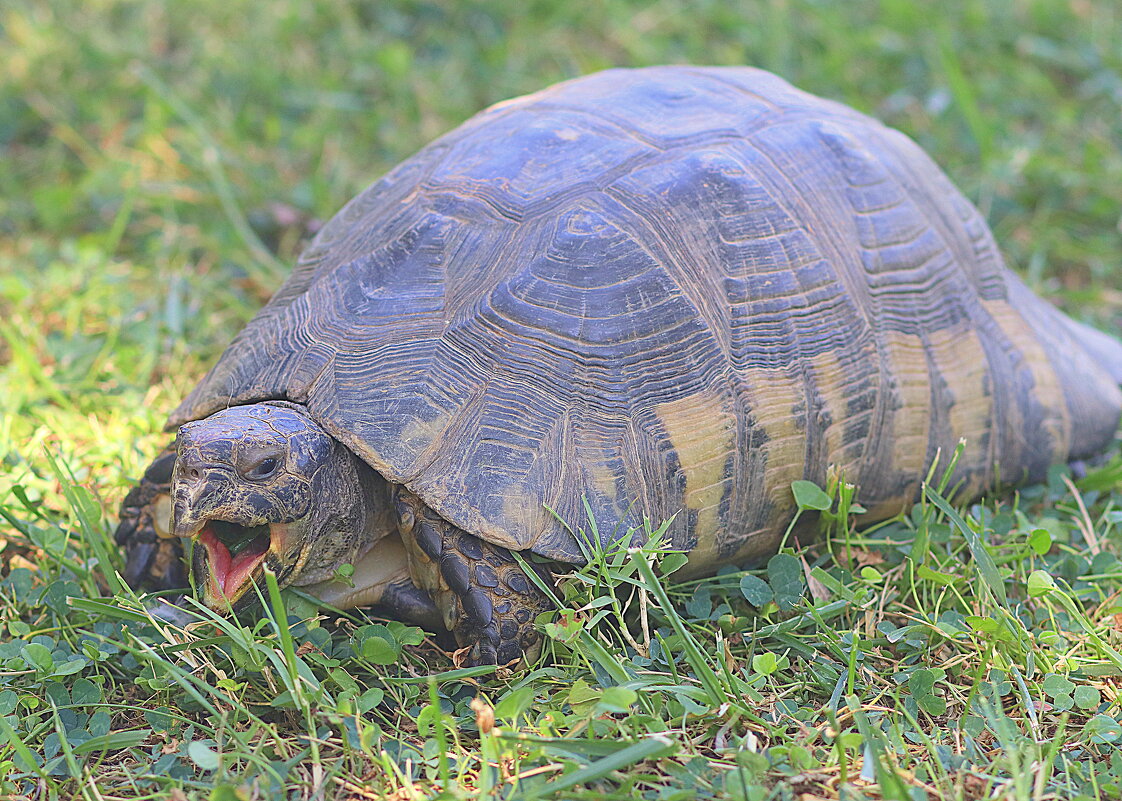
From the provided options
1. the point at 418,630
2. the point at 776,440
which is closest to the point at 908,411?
the point at 776,440

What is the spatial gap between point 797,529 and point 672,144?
1101 millimetres

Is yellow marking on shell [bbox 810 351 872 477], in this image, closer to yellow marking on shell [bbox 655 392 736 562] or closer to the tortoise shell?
the tortoise shell

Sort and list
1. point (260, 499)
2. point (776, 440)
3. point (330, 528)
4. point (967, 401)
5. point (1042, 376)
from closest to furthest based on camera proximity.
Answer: point (260, 499)
point (330, 528)
point (776, 440)
point (967, 401)
point (1042, 376)

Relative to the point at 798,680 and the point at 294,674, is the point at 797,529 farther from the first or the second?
the point at 294,674

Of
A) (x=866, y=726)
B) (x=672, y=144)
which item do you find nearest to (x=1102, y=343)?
(x=672, y=144)

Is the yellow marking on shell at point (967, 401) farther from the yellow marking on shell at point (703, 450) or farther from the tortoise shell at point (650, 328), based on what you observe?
the yellow marking on shell at point (703, 450)

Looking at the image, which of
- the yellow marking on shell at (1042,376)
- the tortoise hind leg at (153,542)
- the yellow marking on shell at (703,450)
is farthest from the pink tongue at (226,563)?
the yellow marking on shell at (1042,376)

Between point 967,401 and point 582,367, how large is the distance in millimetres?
1276

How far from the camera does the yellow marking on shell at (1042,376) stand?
3268 millimetres

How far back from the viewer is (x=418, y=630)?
2498mm

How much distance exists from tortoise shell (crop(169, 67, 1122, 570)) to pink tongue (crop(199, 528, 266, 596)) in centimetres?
35

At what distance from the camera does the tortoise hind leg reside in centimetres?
271

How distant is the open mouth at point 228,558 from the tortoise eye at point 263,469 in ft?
0.50

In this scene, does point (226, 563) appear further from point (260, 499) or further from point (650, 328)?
point (650, 328)
